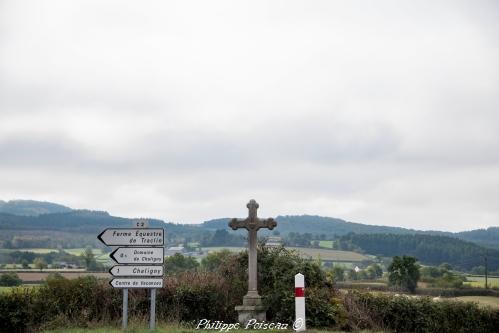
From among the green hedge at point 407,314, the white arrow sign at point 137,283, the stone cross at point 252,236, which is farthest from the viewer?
the green hedge at point 407,314

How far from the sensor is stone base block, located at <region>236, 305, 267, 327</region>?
16922mm

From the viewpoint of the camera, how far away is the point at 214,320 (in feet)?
57.8

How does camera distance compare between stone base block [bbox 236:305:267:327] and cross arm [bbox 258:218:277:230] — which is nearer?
stone base block [bbox 236:305:267:327]

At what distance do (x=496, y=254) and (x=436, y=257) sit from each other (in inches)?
635

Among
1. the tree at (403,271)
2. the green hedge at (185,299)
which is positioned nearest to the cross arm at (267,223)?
the green hedge at (185,299)

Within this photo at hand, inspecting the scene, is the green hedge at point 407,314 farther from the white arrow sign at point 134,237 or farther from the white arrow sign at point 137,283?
the white arrow sign at point 134,237

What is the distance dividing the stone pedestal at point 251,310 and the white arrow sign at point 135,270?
3.06m

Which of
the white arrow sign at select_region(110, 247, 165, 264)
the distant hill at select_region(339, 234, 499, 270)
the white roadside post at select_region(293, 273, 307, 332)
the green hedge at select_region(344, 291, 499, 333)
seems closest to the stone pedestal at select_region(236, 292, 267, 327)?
the white roadside post at select_region(293, 273, 307, 332)

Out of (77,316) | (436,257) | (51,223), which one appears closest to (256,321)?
(77,316)

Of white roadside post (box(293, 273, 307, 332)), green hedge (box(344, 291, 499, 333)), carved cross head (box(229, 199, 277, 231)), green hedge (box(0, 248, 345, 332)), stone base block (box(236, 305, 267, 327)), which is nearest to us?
white roadside post (box(293, 273, 307, 332))

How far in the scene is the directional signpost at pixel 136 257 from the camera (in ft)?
49.4

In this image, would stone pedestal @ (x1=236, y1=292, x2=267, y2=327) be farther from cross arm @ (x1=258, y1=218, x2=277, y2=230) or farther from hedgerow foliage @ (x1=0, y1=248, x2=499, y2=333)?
cross arm @ (x1=258, y1=218, x2=277, y2=230)

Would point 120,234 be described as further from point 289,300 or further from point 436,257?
point 436,257

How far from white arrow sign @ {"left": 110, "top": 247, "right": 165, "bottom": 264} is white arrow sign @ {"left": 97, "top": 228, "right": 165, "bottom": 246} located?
0.13 meters
